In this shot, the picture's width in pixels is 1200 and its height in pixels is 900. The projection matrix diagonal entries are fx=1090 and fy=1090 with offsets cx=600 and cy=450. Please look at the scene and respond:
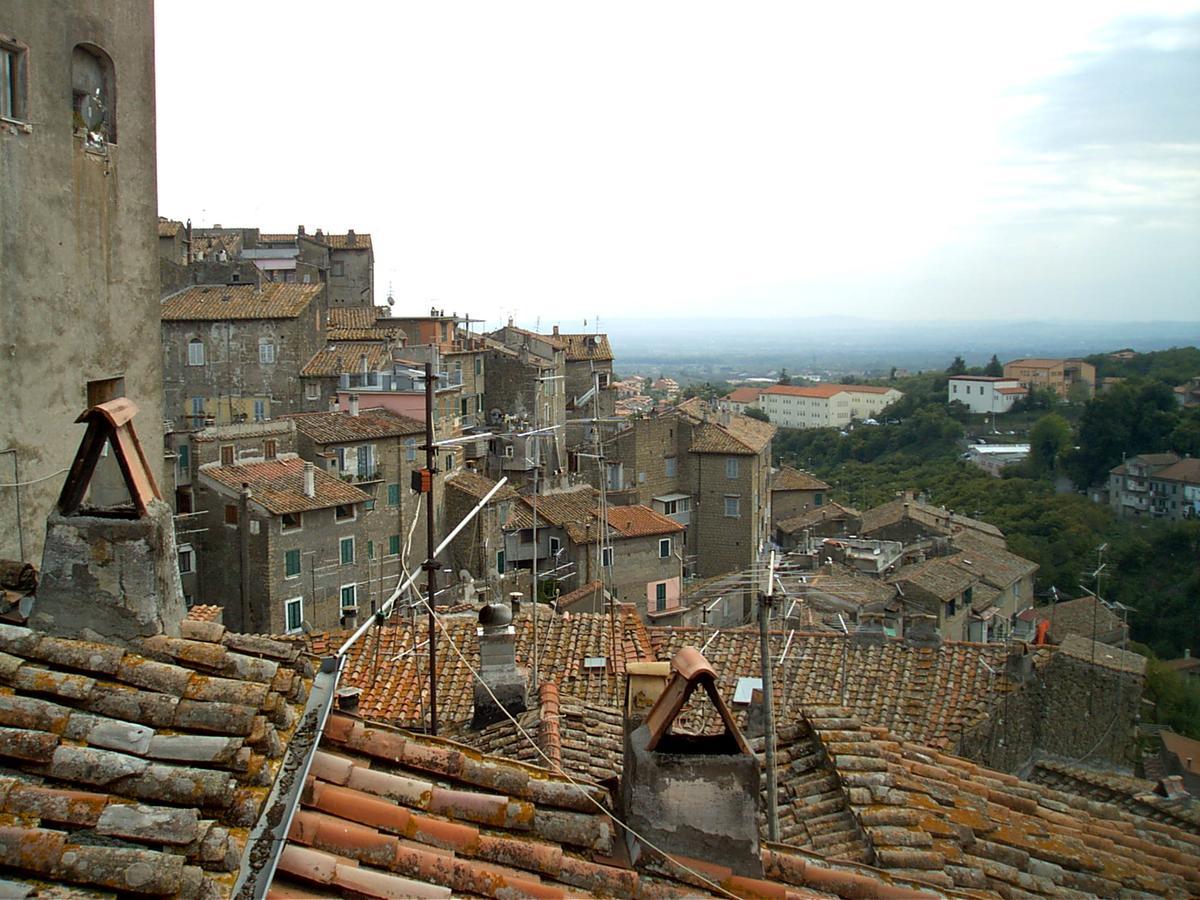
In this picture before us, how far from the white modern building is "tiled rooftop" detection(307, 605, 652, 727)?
283 ft

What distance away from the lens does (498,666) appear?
9.59 m

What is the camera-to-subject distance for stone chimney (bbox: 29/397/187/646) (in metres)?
3.66

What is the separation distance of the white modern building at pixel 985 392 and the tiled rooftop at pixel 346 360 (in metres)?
69.3

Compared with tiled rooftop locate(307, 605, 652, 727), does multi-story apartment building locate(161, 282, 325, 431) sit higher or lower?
higher

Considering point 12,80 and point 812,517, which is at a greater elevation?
point 12,80

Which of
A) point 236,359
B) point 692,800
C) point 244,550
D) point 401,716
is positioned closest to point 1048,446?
point 236,359

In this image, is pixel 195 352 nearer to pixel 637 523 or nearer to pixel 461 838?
pixel 637 523

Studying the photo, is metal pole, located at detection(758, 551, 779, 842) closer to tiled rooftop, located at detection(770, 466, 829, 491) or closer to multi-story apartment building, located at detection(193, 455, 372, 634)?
multi-story apartment building, located at detection(193, 455, 372, 634)

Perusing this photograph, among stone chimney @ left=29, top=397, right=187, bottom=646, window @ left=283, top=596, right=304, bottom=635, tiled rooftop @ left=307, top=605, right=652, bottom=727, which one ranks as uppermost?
stone chimney @ left=29, top=397, right=187, bottom=646

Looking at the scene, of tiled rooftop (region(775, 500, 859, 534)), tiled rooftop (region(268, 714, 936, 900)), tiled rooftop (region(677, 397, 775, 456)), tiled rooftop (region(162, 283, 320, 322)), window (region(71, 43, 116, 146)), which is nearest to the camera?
tiled rooftop (region(268, 714, 936, 900))

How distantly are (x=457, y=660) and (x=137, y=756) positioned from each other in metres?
9.62

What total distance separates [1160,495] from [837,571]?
1113 inches

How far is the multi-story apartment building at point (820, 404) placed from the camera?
13400 centimetres

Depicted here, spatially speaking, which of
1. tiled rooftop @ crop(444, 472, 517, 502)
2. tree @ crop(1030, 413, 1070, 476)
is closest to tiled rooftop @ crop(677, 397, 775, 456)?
tiled rooftop @ crop(444, 472, 517, 502)
